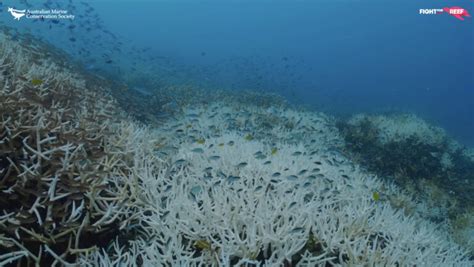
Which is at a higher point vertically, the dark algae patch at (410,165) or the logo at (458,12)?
the logo at (458,12)

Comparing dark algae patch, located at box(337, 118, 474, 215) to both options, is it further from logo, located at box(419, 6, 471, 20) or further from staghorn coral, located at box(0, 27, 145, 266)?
staghorn coral, located at box(0, 27, 145, 266)

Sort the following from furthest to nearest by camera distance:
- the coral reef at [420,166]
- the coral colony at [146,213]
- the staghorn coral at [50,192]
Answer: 1. the coral reef at [420,166]
2. the coral colony at [146,213]
3. the staghorn coral at [50,192]

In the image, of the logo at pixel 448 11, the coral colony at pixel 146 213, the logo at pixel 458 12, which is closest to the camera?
the coral colony at pixel 146 213

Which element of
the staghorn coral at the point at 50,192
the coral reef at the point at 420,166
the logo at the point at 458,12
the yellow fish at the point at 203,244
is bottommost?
the coral reef at the point at 420,166

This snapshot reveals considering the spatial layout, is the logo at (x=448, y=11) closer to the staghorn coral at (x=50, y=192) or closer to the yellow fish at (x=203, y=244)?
the yellow fish at (x=203, y=244)

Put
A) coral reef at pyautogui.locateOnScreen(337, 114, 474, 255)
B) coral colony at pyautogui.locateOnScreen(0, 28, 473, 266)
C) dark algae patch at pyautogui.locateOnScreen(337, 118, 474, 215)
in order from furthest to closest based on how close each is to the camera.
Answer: dark algae patch at pyautogui.locateOnScreen(337, 118, 474, 215) < coral reef at pyautogui.locateOnScreen(337, 114, 474, 255) < coral colony at pyautogui.locateOnScreen(0, 28, 473, 266)

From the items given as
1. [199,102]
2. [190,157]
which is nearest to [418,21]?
[199,102]

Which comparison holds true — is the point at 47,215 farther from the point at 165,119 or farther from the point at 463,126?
the point at 463,126

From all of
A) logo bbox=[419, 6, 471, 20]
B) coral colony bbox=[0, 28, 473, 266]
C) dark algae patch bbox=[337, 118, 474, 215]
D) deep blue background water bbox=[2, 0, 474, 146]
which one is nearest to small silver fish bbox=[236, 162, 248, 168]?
coral colony bbox=[0, 28, 473, 266]

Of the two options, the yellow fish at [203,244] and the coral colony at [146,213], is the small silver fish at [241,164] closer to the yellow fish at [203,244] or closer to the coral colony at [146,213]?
the coral colony at [146,213]

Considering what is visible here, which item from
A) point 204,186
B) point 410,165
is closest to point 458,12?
point 410,165

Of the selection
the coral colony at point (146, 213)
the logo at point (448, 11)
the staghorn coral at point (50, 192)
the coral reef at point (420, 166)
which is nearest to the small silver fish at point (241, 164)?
the coral colony at point (146, 213)

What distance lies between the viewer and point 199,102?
16.3 metres

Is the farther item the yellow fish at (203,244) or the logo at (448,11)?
the logo at (448,11)
